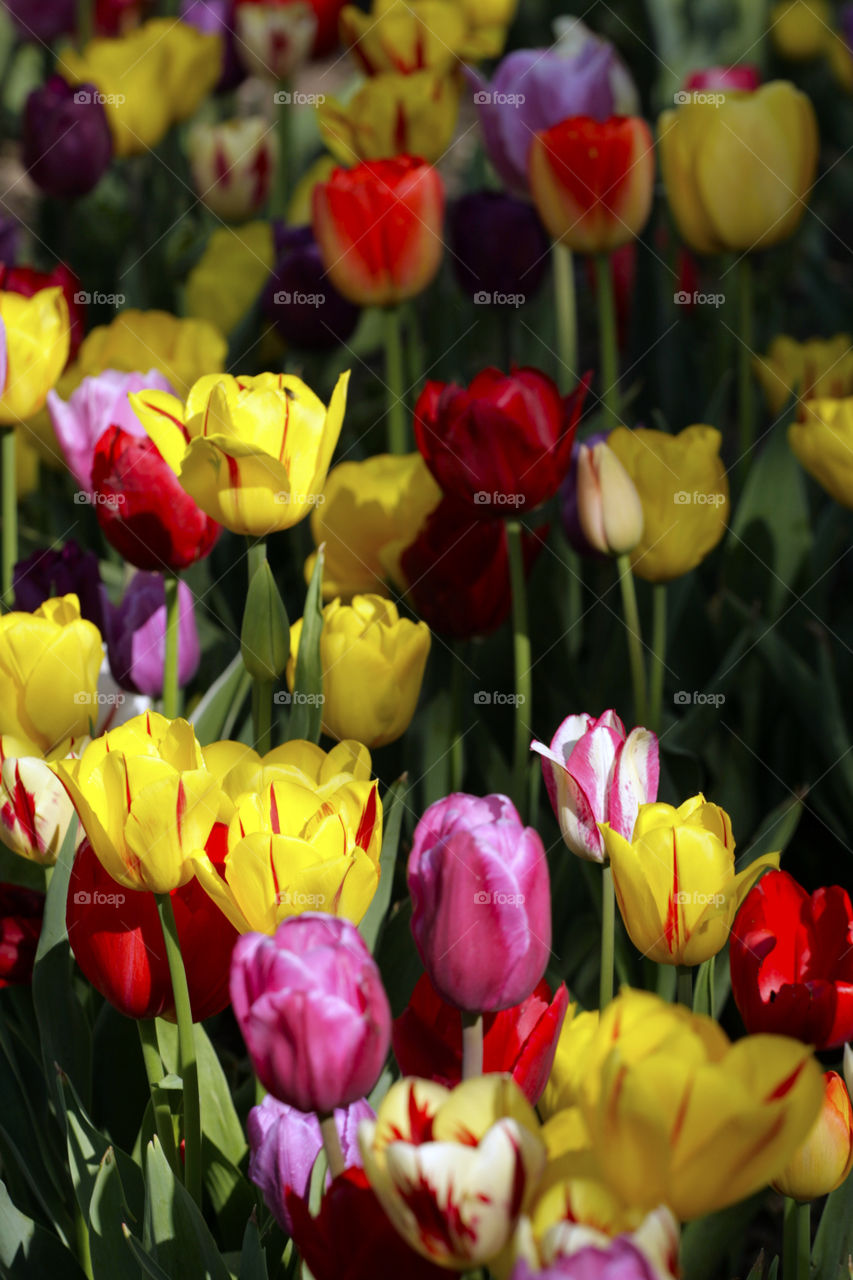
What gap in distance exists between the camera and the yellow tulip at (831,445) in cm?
125

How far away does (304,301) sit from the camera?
65.8 inches

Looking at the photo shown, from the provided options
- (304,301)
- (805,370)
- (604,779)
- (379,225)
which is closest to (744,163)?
(805,370)

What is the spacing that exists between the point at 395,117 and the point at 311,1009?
1510 millimetres

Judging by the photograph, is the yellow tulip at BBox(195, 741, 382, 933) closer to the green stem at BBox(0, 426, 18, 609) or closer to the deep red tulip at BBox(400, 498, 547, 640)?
the deep red tulip at BBox(400, 498, 547, 640)

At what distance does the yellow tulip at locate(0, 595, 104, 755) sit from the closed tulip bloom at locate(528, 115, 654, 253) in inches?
34.5

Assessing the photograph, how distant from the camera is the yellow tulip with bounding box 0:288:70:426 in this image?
1.20m

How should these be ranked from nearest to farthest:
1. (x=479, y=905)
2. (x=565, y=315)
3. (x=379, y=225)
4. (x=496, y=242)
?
(x=479, y=905) → (x=379, y=225) → (x=496, y=242) → (x=565, y=315)

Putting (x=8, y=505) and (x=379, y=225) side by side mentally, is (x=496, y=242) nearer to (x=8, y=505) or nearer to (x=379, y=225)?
(x=379, y=225)

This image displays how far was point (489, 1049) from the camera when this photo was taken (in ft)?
2.32

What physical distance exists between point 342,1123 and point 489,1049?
9cm

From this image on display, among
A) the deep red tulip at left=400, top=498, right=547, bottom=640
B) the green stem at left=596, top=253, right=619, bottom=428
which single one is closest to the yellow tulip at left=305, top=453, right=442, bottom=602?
the deep red tulip at left=400, top=498, right=547, bottom=640

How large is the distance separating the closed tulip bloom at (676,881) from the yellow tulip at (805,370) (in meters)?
1.09

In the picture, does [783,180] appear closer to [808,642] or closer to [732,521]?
[732,521]

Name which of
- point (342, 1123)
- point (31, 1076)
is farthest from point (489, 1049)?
point (31, 1076)
